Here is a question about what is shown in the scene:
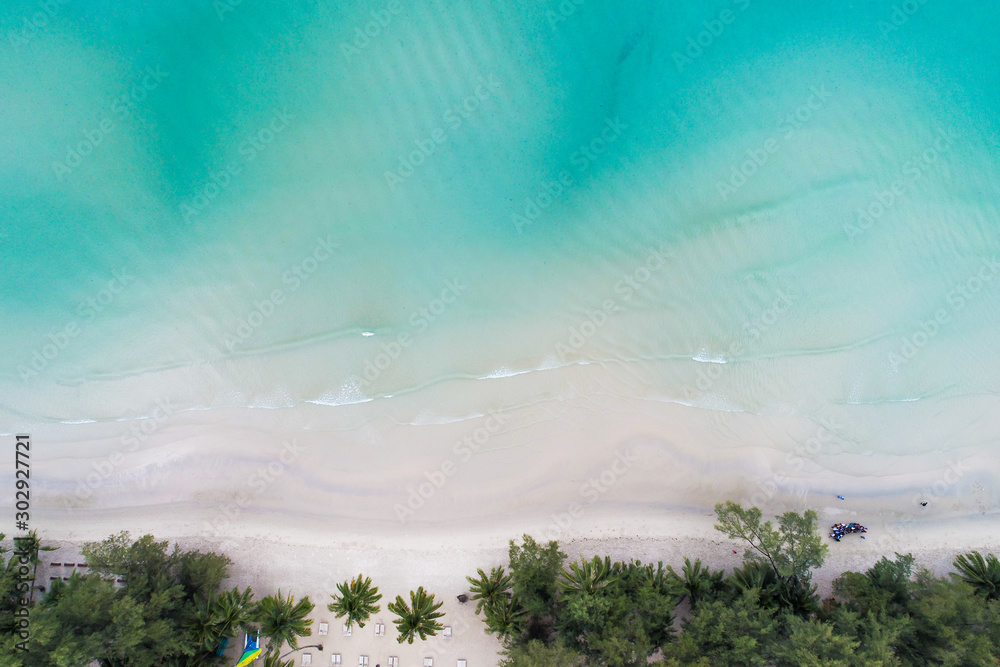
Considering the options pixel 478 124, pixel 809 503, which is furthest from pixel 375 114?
pixel 809 503

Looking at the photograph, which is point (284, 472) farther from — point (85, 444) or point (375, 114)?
point (375, 114)

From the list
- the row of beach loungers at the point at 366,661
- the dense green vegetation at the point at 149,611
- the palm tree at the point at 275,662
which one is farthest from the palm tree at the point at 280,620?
the row of beach loungers at the point at 366,661

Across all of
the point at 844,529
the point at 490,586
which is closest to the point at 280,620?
the point at 490,586

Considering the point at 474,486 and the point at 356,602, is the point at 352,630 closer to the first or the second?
the point at 356,602

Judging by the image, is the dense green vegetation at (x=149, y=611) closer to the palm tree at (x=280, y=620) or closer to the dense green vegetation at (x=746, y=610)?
the palm tree at (x=280, y=620)

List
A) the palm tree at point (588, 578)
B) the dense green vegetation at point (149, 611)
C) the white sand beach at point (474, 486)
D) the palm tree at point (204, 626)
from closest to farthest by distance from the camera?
the dense green vegetation at point (149, 611), the palm tree at point (204, 626), the palm tree at point (588, 578), the white sand beach at point (474, 486)

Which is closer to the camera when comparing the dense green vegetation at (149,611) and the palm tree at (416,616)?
the dense green vegetation at (149,611)
